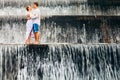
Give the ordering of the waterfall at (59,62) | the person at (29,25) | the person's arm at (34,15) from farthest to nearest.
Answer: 1. the person at (29,25)
2. the person's arm at (34,15)
3. the waterfall at (59,62)

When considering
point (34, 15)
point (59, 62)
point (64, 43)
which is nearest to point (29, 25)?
point (34, 15)

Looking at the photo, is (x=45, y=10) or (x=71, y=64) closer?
(x=71, y=64)

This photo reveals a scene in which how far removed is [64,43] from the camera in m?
16.4

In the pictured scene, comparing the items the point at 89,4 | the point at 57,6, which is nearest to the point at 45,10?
the point at 57,6

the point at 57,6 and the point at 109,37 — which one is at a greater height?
the point at 57,6

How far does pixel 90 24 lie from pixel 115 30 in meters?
0.90

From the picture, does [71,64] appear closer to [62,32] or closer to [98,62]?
[98,62]

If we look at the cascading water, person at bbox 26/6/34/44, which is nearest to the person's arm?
person at bbox 26/6/34/44

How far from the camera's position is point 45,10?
746 inches

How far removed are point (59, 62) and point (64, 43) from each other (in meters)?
0.82

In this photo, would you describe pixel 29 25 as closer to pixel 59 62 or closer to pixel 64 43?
pixel 64 43

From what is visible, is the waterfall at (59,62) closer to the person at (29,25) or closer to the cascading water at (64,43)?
the cascading water at (64,43)

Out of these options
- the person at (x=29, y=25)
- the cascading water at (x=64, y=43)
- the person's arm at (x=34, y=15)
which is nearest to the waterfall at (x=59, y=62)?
the cascading water at (x=64, y=43)

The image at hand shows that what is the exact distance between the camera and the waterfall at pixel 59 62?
1562 centimetres
